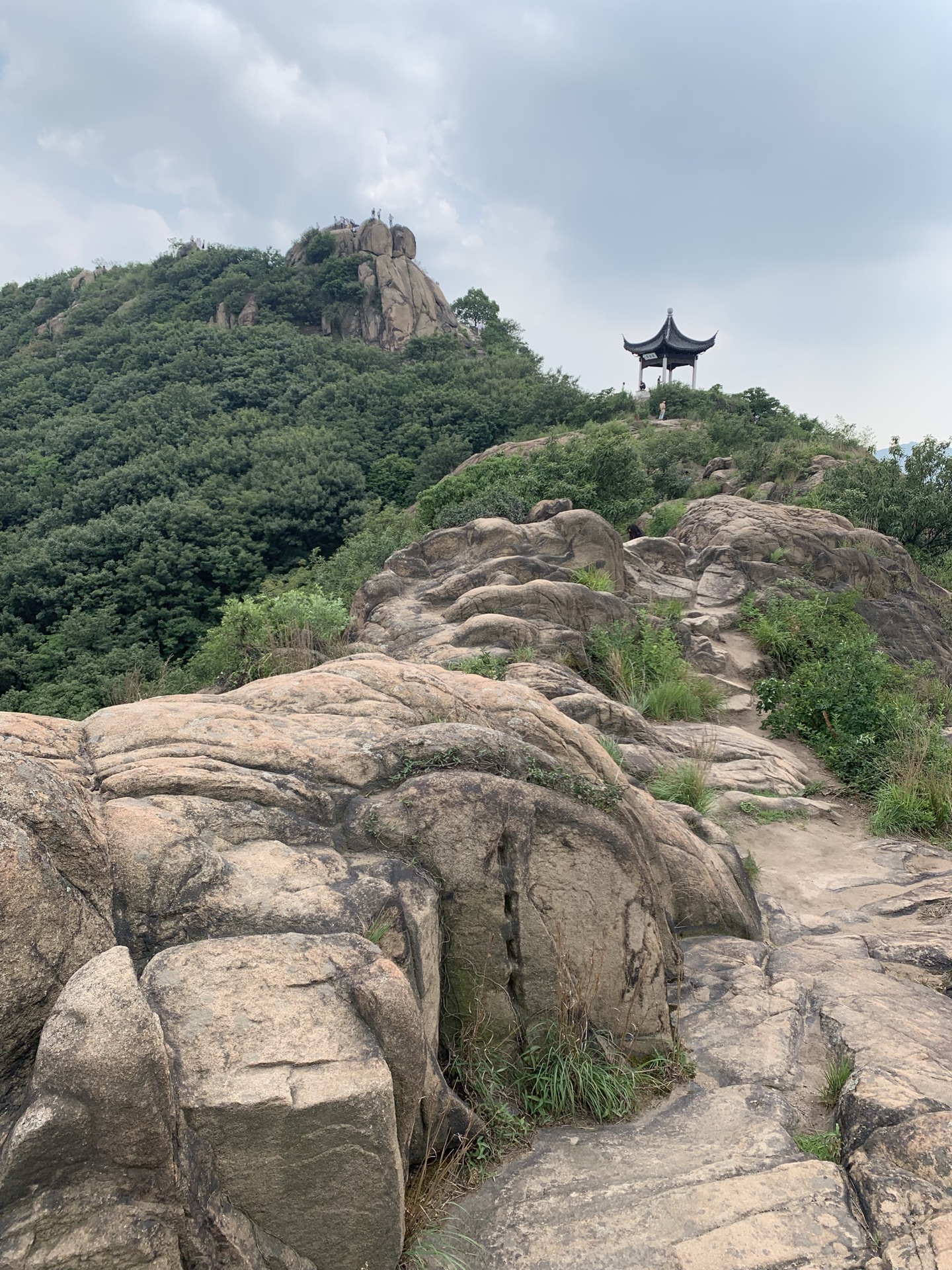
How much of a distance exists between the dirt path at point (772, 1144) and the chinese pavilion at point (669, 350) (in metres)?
41.3

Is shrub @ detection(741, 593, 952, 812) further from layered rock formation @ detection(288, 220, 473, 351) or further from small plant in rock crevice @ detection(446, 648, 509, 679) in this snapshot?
layered rock formation @ detection(288, 220, 473, 351)

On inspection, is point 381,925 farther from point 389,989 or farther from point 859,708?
point 859,708

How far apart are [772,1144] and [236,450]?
32.6 metres

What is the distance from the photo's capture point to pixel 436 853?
3.24m

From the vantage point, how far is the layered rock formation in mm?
49375

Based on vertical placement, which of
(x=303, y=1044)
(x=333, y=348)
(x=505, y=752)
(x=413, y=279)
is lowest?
(x=303, y=1044)

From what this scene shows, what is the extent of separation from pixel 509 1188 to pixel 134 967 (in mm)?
1521

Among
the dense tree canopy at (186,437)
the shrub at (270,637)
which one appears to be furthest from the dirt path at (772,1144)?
the dense tree canopy at (186,437)

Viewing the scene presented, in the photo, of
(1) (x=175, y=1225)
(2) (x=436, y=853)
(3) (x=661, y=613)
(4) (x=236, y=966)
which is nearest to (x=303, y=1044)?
(4) (x=236, y=966)

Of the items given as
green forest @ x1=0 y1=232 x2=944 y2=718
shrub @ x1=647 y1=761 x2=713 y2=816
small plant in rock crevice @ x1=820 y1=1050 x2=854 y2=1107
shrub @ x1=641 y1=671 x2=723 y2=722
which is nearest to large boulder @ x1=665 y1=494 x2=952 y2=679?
green forest @ x1=0 y1=232 x2=944 y2=718

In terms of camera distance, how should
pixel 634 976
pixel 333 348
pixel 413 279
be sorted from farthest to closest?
pixel 413 279
pixel 333 348
pixel 634 976

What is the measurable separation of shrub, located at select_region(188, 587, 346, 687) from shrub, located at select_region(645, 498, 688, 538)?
1088 centimetres

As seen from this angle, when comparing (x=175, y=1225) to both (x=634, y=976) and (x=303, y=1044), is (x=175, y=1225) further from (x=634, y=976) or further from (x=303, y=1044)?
(x=634, y=976)

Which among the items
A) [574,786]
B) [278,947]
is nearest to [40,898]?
[278,947]
